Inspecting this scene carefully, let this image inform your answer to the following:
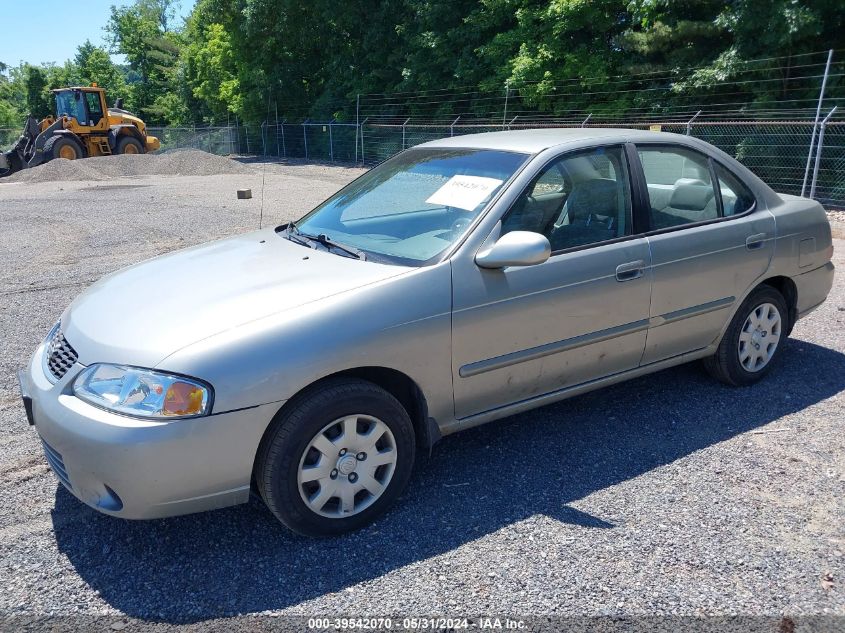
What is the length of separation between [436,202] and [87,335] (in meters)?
1.84

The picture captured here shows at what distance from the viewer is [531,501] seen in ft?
11.1

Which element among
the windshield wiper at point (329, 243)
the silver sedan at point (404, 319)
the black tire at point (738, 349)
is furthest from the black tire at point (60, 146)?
the black tire at point (738, 349)

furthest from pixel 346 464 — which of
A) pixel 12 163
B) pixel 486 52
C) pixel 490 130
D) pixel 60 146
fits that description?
pixel 12 163

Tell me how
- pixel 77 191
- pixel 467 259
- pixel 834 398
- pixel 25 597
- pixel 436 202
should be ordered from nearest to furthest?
pixel 25 597
pixel 467 259
pixel 436 202
pixel 834 398
pixel 77 191

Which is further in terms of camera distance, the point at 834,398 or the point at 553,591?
the point at 834,398

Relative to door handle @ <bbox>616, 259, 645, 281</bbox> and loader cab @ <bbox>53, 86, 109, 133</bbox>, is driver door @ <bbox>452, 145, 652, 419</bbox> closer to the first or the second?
door handle @ <bbox>616, 259, 645, 281</bbox>

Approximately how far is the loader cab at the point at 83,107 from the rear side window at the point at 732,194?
27547 millimetres

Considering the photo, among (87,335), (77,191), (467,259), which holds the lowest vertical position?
(77,191)

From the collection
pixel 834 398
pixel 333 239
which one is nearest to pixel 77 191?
pixel 333 239

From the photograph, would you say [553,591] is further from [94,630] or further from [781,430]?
[781,430]

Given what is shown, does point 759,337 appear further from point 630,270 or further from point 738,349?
point 630,270

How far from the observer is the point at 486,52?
2422 centimetres

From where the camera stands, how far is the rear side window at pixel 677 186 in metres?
4.13

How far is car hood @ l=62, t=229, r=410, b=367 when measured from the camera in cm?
289
